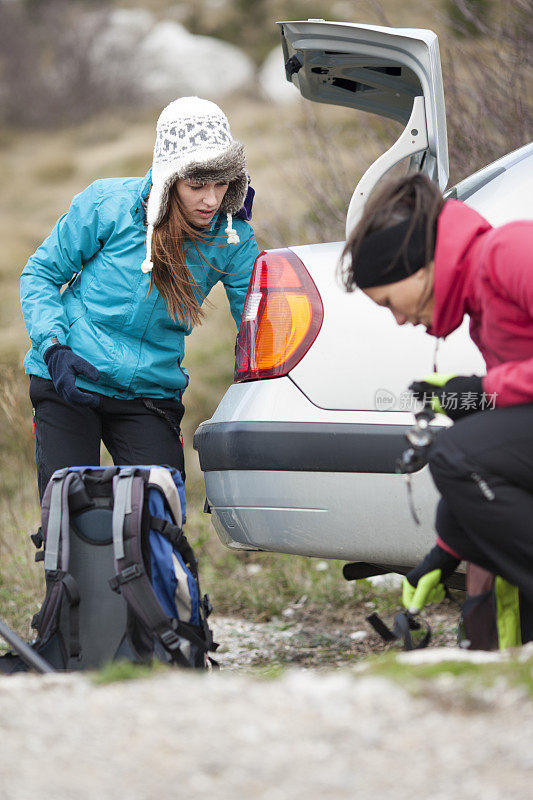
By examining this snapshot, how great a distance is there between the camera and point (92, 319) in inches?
128

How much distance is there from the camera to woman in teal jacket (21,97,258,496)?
314 centimetres

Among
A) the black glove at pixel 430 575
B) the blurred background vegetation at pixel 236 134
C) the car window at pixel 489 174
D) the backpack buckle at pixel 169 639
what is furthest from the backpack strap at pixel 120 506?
the blurred background vegetation at pixel 236 134

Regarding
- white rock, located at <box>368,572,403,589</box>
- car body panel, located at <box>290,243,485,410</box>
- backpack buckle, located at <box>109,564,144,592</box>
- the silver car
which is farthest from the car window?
white rock, located at <box>368,572,403,589</box>

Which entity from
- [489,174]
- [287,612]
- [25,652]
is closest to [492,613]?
[25,652]

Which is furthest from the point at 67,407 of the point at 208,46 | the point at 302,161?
the point at 208,46

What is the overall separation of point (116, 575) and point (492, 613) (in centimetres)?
106

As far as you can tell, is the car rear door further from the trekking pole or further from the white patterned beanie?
the trekking pole

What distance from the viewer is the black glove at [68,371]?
3.02m

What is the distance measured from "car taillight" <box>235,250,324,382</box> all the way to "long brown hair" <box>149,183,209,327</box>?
8.6 inches

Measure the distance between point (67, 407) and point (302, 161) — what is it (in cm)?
354

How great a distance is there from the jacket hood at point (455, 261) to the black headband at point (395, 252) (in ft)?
0.12

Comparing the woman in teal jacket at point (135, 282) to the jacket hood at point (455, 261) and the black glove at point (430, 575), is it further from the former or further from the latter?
the black glove at point (430, 575)

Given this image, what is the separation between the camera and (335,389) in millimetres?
2850

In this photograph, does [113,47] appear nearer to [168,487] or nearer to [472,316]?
[168,487]
